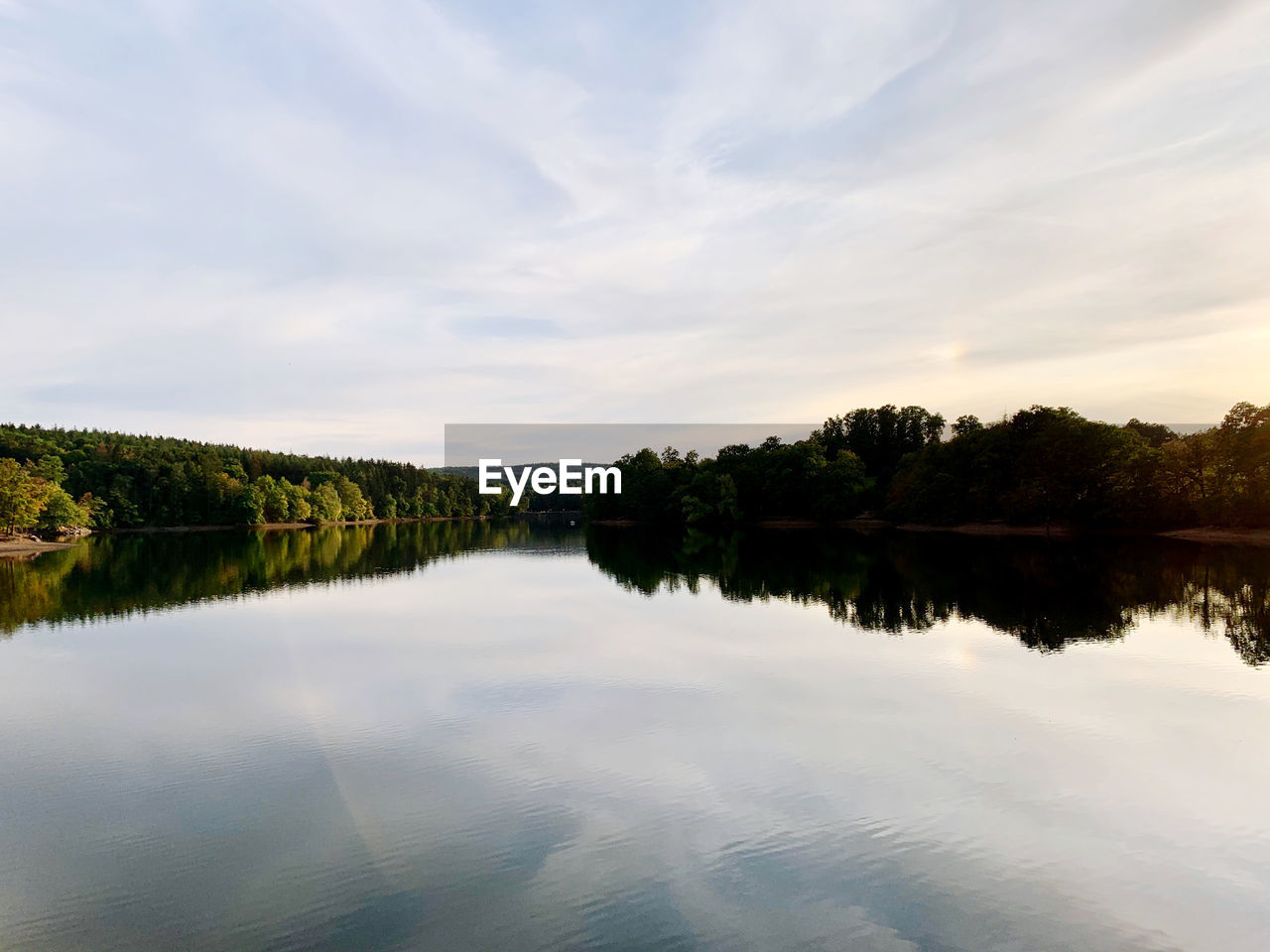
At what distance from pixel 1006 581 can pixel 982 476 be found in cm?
4853

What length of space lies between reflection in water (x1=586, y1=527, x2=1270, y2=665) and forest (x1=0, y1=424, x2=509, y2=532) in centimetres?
6411

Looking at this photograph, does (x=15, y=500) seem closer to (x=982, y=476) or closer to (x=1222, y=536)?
(x=982, y=476)

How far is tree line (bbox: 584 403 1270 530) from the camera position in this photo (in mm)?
61562

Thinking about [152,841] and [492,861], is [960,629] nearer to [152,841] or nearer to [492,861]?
[492,861]

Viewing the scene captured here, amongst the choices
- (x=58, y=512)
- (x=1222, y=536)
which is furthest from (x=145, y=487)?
(x=1222, y=536)

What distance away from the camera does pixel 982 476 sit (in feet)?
267

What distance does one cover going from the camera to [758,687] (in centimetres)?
1761

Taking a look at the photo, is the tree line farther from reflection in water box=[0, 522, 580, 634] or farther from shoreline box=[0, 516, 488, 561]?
shoreline box=[0, 516, 488, 561]

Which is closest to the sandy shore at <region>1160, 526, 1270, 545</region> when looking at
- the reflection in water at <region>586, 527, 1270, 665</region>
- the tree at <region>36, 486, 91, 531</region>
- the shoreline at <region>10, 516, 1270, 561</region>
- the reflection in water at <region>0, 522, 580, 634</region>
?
the shoreline at <region>10, 516, 1270, 561</region>

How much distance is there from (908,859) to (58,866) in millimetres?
10441

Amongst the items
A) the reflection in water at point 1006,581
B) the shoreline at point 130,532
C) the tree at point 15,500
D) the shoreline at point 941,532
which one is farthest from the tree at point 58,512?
the reflection in water at point 1006,581

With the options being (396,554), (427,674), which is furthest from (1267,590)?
(396,554)

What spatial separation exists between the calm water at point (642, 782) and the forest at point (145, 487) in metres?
68.8

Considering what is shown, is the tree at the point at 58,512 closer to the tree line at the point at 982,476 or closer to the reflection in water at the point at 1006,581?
the reflection in water at the point at 1006,581
